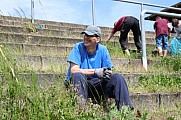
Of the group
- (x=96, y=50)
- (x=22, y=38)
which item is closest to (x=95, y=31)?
(x=96, y=50)

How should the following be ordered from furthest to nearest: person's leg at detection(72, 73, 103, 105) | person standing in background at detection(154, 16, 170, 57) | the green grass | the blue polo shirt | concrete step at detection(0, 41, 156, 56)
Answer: person standing in background at detection(154, 16, 170, 57)
concrete step at detection(0, 41, 156, 56)
the blue polo shirt
person's leg at detection(72, 73, 103, 105)
the green grass

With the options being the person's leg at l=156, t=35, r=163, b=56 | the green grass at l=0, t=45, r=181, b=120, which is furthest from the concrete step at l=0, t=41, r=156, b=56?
the green grass at l=0, t=45, r=181, b=120

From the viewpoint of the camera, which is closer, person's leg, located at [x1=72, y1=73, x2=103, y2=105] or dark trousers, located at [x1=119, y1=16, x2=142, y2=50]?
person's leg, located at [x1=72, y1=73, x2=103, y2=105]

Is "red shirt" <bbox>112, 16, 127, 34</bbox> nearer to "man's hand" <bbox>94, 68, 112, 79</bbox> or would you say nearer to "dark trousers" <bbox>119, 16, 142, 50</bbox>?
"dark trousers" <bbox>119, 16, 142, 50</bbox>

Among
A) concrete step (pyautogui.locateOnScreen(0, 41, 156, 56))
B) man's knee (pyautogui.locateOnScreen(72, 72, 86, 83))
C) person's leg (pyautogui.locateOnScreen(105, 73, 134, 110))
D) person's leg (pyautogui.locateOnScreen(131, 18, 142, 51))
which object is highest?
person's leg (pyautogui.locateOnScreen(131, 18, 142, 51))

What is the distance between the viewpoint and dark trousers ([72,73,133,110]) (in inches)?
142

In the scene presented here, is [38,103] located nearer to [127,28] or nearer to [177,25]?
[127,28]

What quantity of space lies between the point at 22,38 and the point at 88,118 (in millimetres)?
3927

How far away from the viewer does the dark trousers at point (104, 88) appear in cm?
360

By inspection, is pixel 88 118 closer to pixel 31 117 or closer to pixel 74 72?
pixel 31 117

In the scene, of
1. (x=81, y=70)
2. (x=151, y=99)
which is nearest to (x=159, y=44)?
(x=151, y=99)

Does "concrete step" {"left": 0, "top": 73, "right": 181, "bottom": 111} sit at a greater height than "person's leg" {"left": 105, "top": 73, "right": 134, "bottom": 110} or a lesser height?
lesser

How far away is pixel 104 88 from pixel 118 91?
29cm

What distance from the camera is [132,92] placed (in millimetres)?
4316
